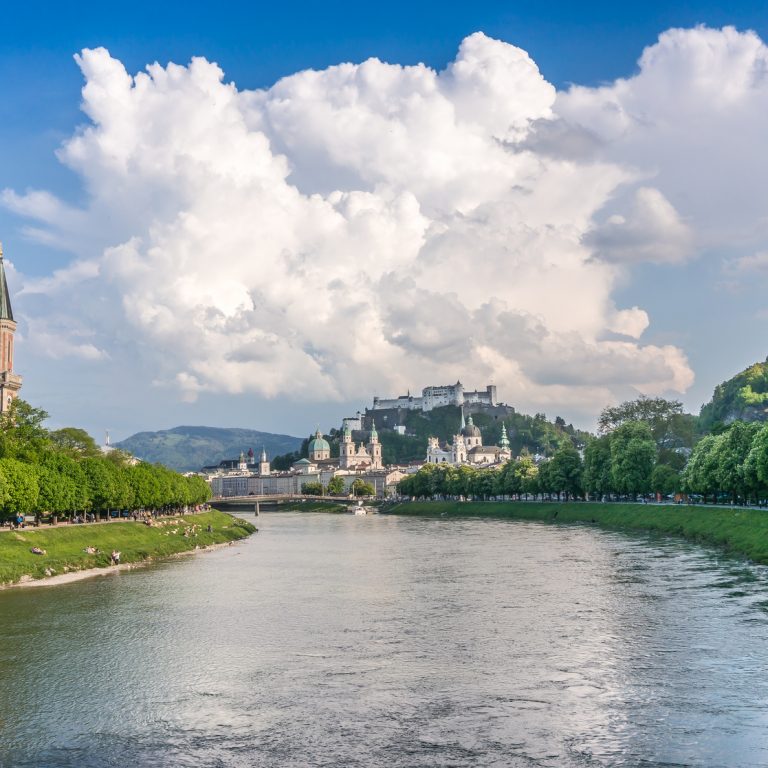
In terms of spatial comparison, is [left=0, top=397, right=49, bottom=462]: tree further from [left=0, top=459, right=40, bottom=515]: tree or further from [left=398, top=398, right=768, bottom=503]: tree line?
[left=398, top=398, right=768, bottom=503]: tree line

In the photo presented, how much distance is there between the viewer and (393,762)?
25375 mm

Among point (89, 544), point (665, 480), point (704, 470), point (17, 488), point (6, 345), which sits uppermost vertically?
point (6, 345)

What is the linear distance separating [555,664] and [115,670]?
17.3 meters

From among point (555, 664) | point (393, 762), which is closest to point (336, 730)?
point (393, 762)

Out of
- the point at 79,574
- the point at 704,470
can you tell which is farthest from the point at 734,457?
the point at 79,574

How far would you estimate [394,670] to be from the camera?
117 feet

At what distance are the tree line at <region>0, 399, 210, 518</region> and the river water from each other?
1489 cm

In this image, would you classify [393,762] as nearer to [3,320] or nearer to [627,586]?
[627,586]

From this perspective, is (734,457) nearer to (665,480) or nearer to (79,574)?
(665,480)

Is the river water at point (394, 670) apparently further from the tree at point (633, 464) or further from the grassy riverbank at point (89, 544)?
the tree at point (633, 464)

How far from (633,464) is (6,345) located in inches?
3374

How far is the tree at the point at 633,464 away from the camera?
12938 centimetres

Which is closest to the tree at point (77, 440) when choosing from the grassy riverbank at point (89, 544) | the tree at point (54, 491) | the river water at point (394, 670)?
the grassy riverbank at point (89, 544)

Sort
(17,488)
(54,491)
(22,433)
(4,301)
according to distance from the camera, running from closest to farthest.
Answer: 1. (17,488)
2. (54,491)
3. (22,433)
4. (4,301)
